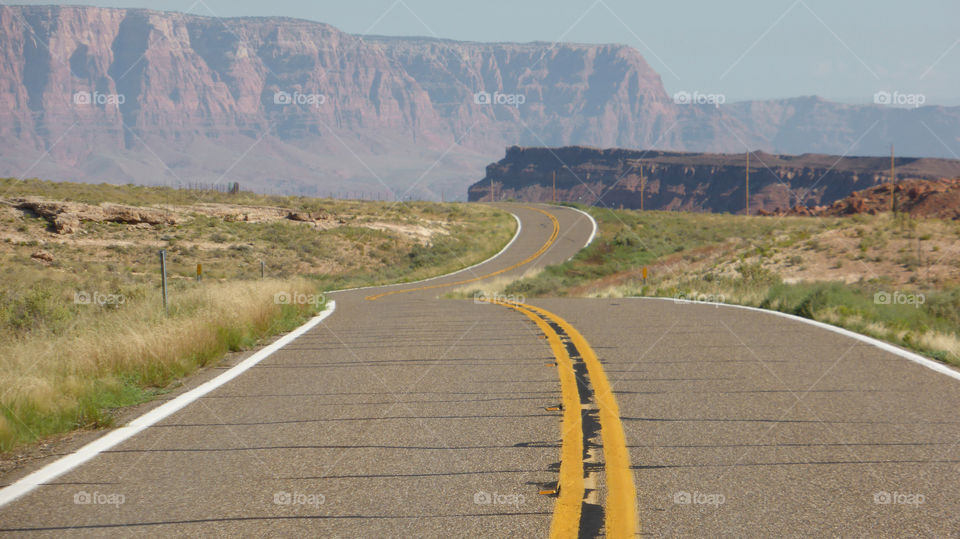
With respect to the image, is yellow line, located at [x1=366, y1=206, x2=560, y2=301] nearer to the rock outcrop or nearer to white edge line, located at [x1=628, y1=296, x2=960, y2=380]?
white edge line, located at [x1=628, y1=296, x2=960, y2=380]

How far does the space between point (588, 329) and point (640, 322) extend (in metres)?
1.23

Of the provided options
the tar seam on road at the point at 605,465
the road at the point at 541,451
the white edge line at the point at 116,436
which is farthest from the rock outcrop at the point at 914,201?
the white edge line at the point at 116,436

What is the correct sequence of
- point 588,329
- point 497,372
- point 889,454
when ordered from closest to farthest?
point 889,454, point 497,372, point 588,329

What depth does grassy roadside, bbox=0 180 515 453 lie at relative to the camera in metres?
7.76

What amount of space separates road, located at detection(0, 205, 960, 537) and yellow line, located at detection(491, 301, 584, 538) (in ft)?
0.06

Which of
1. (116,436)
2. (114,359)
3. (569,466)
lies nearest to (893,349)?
(569,466)

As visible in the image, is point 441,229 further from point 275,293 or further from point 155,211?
point 275,293

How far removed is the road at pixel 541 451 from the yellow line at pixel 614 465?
0.02 meters

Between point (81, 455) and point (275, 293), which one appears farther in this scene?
point (275, 293)

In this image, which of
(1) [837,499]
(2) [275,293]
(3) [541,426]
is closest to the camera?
(1) [837,499]

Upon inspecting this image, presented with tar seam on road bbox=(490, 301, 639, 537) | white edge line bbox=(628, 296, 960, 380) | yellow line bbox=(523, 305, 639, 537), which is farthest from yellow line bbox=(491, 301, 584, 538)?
white edge line bbox=(628, 296, 960, 380)

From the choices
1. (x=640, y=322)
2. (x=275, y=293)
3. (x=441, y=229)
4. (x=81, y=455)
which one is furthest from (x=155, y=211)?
(x=81, y=455)

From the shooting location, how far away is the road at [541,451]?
431cm

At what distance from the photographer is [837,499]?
14.9 ft
